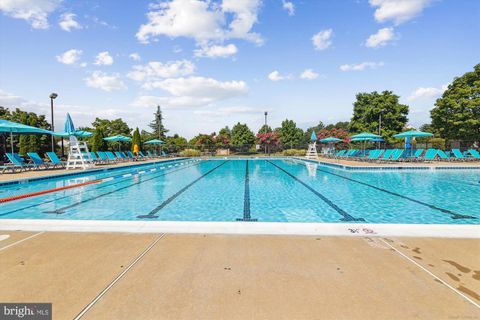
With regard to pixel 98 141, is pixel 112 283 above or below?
below

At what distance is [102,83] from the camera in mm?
20531

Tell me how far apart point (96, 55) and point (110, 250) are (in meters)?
14.9

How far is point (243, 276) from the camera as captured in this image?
259 cm

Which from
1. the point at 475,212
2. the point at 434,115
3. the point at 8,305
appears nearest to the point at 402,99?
the point at 434,115

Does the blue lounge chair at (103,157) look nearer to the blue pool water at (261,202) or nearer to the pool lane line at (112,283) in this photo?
the blue pool water at (261,202)

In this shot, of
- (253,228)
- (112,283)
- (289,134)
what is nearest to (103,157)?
(253,228)

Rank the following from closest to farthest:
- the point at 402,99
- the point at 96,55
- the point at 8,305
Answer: the point at 8,305
the point at 96,55
the point at 402,99

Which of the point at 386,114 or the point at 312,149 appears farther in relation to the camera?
the point at 386,114

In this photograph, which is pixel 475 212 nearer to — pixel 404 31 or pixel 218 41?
pixel 404 31

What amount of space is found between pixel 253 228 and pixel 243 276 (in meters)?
1.58

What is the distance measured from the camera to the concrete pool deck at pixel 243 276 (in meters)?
2.04

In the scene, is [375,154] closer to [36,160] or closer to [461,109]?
[461,109]

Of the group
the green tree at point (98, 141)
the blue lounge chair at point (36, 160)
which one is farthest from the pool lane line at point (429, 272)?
the green tree at point (98, 141)

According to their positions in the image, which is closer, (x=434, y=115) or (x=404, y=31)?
(x=404, y=31)
